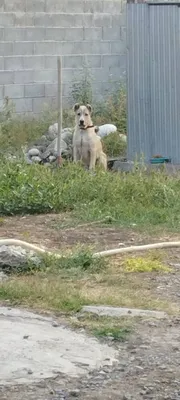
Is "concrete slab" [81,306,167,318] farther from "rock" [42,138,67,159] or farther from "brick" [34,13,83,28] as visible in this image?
"brick" [34,13,83,28]

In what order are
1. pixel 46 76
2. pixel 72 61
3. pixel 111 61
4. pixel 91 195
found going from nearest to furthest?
pixel 91 195 → pixel 46 76 → pixel 72 61 → pixel 111 61

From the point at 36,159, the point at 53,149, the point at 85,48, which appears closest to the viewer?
the point at 36,159

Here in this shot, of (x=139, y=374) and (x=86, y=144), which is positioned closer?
(x=139, y=374)

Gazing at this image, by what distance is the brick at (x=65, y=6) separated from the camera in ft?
58.6

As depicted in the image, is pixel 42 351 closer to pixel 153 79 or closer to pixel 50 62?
pixel 153 79

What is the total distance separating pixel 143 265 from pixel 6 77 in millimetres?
9158

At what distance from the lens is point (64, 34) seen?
59.2 ft

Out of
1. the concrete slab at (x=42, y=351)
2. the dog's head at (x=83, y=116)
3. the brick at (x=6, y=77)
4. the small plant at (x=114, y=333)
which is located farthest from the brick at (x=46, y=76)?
the small plant at (x=114, y=333)

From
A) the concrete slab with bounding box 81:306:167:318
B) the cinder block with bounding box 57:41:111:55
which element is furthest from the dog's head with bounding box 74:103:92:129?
the concrete slab with bounding box 81:306:167:318

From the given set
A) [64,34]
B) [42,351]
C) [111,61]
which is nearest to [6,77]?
[64,34]

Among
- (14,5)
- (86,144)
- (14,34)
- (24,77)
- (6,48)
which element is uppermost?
(14,5)

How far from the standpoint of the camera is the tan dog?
14672 mm

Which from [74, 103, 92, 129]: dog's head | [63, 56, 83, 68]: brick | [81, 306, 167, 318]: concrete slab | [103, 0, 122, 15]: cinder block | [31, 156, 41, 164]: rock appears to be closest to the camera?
[81, 306, 167, 318]: concrete slab

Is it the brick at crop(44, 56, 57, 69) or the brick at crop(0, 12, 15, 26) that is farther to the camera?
the brick at crop(44, 56, 57, 69)
